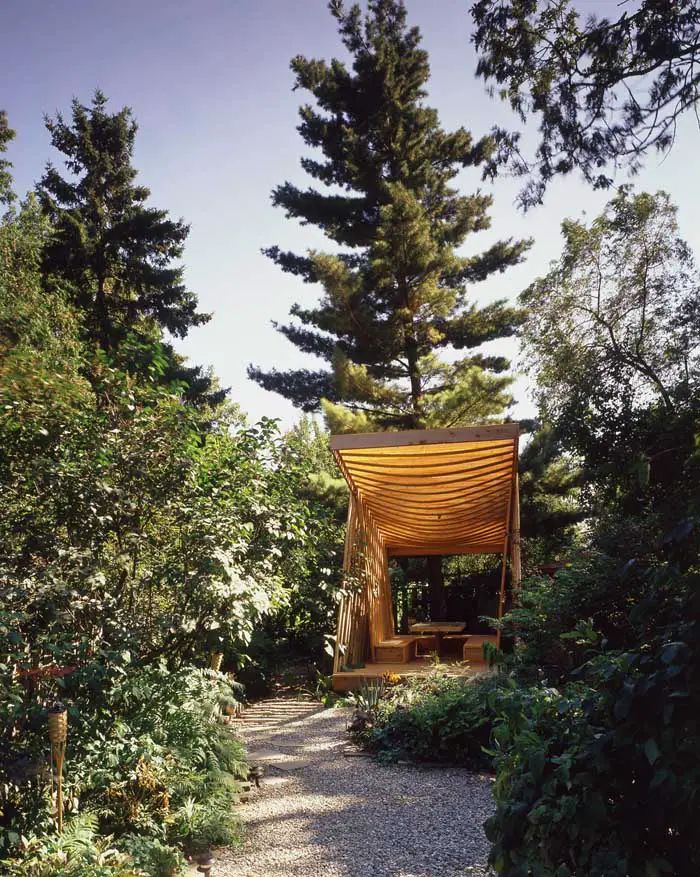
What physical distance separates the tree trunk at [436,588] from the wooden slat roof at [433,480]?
39.5 inches

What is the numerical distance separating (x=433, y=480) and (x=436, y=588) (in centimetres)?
483

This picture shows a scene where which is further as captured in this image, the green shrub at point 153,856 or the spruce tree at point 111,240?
the spruce tree at point 111,240

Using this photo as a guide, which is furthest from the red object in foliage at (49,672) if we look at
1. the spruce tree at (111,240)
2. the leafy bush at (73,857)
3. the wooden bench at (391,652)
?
the spruce tree at (111,240)

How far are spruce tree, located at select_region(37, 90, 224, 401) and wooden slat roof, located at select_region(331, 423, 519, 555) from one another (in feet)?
25.3

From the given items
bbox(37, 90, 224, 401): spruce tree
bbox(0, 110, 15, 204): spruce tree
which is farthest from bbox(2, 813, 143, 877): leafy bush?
bbox(0, 110, 15, 204): spruce tree

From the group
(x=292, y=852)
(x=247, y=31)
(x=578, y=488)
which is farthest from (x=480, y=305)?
(x=292, y=852)

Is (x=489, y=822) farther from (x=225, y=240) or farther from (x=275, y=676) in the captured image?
(x=275, y=676)

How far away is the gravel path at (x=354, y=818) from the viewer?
3.62 metres

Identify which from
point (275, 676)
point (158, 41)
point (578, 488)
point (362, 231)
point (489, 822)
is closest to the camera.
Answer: point (489, 822)

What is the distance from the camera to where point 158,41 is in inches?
224

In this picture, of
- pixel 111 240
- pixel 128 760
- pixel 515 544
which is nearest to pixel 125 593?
pixel 128 760

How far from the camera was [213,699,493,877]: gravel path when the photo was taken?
3617 mm

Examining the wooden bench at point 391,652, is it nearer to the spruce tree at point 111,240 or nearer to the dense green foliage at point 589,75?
the dense green foliage at point 589,75

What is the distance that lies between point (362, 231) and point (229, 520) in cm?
1238
